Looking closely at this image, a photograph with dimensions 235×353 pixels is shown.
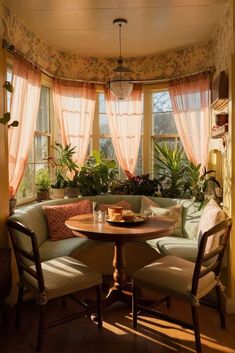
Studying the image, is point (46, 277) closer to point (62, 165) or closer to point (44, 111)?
point (62, 165)

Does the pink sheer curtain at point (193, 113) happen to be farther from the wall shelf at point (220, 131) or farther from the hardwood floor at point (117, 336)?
the hardwood floor at point (117, 336)

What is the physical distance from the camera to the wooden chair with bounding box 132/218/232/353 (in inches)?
88.0

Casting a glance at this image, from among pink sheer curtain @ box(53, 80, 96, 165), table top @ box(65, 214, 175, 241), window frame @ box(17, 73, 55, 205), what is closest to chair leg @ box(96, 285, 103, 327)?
table top @ box(65, 214, 175, 241)

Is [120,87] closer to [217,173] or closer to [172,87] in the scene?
[172,87]

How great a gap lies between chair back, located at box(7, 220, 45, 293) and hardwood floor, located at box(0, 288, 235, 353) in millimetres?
417

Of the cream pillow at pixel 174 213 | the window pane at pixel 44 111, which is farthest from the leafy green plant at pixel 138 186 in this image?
the window pane at pixel 44 111

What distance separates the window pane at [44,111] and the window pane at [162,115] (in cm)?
152

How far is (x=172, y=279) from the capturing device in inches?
93.2

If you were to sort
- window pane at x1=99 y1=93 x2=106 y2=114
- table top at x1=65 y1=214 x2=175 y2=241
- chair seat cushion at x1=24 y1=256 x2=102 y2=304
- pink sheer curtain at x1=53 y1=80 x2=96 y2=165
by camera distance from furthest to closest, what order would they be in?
window pane at x1=99 y1=93 x2=106 y2=114 → pink sheer curtain at x1=53 y1=80 x2=96 y2=165 → table top at x1=65 y1=214 x2=175 y2=241 → chair seat cushion at x1=24 y1=256 x2=102 y2=304

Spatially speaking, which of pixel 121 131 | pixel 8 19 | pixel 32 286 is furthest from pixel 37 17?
pixel 32 286

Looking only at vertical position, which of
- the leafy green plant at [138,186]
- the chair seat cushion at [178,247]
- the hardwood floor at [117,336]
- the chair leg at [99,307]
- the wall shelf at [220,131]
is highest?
the wall shelf at [220,131]

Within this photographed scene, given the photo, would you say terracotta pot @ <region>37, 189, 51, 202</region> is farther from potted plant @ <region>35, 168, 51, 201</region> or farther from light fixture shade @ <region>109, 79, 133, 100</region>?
light fixture shade @ <region>109, 79, 133, 100</region>

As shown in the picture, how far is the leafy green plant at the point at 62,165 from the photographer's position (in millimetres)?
4156

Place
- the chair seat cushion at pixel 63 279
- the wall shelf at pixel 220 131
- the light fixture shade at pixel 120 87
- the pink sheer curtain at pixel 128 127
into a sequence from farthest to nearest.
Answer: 1. the pink sheer curtain at pixel 128 127
2. the light fixture shade at pixel 120 87
3. the wall shelf at pixel 220 131
4. the chair seat cushion at pixel 63 279
